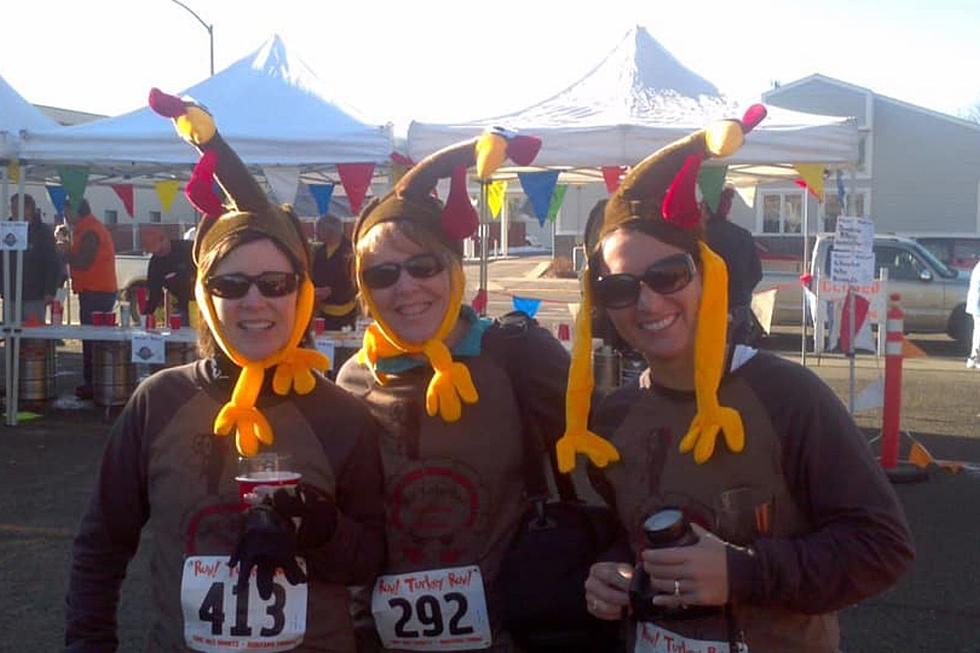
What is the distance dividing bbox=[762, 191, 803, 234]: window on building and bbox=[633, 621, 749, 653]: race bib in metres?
31.3

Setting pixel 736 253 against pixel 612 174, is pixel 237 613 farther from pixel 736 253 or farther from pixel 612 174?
pixel 612 174

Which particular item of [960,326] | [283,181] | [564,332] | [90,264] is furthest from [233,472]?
[960,326]

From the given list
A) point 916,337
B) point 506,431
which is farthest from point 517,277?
point 506,431

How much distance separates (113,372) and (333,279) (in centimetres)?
220

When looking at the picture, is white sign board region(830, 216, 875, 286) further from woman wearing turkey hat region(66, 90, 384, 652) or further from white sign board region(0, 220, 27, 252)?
woman wearing turkey hat region(66, 90, 384, 652)

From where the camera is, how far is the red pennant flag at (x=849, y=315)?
9.59 m

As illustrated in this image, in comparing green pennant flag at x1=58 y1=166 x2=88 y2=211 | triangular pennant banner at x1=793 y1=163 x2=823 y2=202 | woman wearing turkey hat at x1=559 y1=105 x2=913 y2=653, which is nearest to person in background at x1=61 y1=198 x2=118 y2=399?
green pennant flag at x1=58 y1=166 x2=88 y2=211

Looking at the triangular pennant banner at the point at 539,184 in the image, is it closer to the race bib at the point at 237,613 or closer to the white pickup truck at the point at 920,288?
the white pickup truck at the point at 920,288

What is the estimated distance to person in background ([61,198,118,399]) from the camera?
12.1 m

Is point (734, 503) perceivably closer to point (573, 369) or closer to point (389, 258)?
point (573, 369)

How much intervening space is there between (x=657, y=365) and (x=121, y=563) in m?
1.21

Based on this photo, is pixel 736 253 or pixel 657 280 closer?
pixel 657 280

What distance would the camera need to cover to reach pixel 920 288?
17281 mm

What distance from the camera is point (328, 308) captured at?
10516 millimetres
